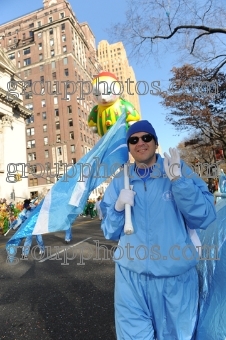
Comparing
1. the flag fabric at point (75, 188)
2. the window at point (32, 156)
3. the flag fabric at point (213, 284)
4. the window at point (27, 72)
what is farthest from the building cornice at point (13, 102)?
the window at point (27, 72)

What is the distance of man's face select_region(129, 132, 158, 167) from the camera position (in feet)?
6.60

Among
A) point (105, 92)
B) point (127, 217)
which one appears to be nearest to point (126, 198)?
point (127, 217)

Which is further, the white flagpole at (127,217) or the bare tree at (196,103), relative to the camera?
the bare tree at (196,103)

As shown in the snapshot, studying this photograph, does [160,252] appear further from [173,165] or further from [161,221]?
[173,165]

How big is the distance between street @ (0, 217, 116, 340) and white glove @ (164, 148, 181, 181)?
2.06 m

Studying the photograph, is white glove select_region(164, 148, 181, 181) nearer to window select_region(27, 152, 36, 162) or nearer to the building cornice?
the building cornice

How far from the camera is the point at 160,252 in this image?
179 cm

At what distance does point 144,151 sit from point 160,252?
697 millimetres

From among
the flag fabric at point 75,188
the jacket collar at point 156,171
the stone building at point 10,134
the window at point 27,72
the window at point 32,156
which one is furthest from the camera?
the window at point 27,72

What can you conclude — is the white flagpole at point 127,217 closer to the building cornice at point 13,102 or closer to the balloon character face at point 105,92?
the balloon character face at point 105,92

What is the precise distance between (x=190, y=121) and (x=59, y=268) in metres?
10.6

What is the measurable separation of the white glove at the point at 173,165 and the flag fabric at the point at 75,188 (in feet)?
3.68

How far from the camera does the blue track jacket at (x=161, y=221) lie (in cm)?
173

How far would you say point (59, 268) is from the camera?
235 inches
